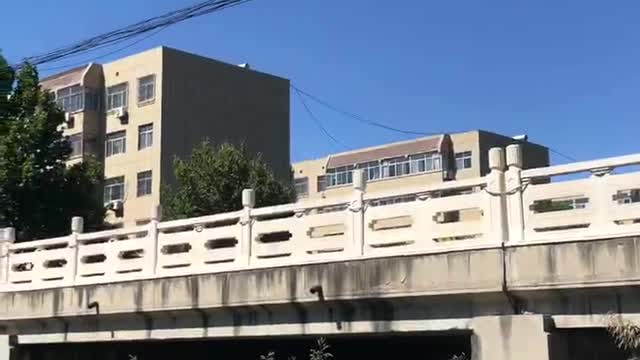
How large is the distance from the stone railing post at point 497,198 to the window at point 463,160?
50.3m

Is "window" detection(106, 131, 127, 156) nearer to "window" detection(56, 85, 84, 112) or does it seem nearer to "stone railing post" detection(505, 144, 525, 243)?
"window" detection(56, 85, 84, 112)

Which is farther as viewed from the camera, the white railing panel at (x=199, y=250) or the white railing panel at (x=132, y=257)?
the white railing panel at (x=132, y=257)

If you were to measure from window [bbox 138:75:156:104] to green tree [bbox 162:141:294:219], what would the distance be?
17.3 m

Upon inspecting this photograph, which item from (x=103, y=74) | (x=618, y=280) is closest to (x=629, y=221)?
(x=618, y=280)

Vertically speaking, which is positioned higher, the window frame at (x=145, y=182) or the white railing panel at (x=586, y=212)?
the window frame at (x=145, y=182)

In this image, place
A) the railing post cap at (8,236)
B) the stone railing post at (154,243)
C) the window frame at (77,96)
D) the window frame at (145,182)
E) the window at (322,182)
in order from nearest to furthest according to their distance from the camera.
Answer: the stone railing post at (154,243)
the railing post cap at (8,236)
the window frame at (145,182)
the window frame at (77,96)
the window at (322,182)

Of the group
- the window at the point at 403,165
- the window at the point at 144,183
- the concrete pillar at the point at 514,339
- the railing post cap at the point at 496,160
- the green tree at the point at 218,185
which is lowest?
the concrete pillar at the point at 514,339

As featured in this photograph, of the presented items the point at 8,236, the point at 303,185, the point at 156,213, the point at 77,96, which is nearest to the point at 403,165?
the point at 303,185

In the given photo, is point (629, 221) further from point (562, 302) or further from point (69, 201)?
point (69, 201)

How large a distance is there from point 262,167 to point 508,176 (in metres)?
17.4

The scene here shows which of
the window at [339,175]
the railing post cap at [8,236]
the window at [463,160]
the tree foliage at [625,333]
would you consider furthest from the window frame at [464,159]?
the tree foliage at [625,333]

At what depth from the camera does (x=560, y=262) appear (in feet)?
28.5

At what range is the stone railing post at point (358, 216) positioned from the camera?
10477mm

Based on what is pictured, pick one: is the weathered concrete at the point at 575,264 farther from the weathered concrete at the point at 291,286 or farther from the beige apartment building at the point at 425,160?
the beige apartment building at the point at 425,160
